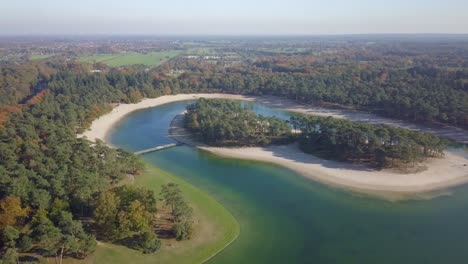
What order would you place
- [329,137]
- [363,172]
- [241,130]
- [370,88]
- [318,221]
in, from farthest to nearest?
[370,88], [241,130], [329,137], [363,172], [318,221]

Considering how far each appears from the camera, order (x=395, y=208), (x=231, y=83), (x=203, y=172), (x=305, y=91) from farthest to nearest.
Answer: (x=231, y=83) → (x=305, y=91) → (x=203, y=172) → (x=395, y=208)

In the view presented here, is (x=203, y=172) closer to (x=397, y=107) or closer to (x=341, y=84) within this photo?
(x=397, y=107)

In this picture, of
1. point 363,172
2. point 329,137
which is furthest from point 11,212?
point 329,137

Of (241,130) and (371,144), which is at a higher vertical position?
(241,130)

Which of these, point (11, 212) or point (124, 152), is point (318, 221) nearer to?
point (124, 152)

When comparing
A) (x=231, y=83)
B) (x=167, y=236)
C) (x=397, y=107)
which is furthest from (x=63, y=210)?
(x=231, y=83)

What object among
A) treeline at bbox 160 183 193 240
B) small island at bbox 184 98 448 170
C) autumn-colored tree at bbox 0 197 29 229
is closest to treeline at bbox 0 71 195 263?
autumn-colored tree at bbox 0 197 29 229
